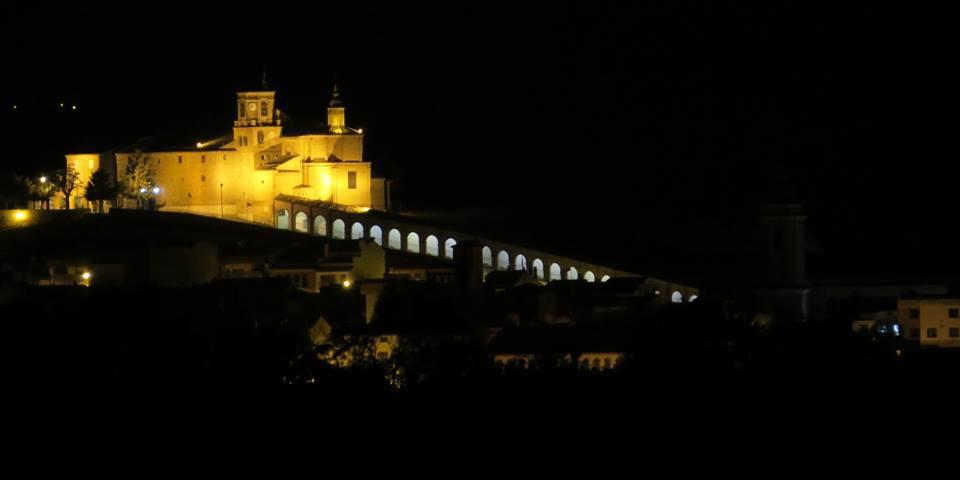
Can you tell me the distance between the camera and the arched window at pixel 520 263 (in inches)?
3061

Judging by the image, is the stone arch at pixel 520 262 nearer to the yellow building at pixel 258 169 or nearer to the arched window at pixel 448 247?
the arched window at pixel 448 247

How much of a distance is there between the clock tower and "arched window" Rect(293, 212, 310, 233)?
2.19 meters

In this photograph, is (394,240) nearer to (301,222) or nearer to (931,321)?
(301,222)

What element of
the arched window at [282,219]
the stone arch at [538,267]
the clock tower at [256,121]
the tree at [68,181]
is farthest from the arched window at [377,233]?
the tree at [68,181]

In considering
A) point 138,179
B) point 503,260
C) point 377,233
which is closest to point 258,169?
point 138,179

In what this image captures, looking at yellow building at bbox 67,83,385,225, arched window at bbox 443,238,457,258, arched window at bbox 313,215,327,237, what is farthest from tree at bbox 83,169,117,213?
arched window at bbox 443,238,457,258

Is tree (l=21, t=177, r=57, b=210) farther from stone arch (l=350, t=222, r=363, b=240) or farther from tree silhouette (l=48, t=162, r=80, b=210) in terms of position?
stone arch (l=350, t=222, r=363, b=240)

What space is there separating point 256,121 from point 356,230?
4.22 metres

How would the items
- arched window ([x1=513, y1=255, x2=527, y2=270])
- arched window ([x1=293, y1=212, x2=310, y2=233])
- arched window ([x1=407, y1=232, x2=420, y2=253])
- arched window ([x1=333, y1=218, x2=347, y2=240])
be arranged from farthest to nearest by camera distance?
arched window ([x1=293, y1=212, x2=310, y2=233]), arched window ([x1=333, y1=218, x2=347, y2=240]), arched window ([x1=407, y1=232, x2=420, y2=253]), arched window ([x1=513, y1=255, x2=527, y2=270])

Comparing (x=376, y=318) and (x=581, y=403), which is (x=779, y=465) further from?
(x=376, y=318)

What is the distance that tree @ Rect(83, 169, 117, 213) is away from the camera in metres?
82.3

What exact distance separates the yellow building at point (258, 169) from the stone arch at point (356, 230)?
189cm

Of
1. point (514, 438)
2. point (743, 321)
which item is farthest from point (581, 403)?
point (743, 321)

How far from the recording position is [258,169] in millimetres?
83125
